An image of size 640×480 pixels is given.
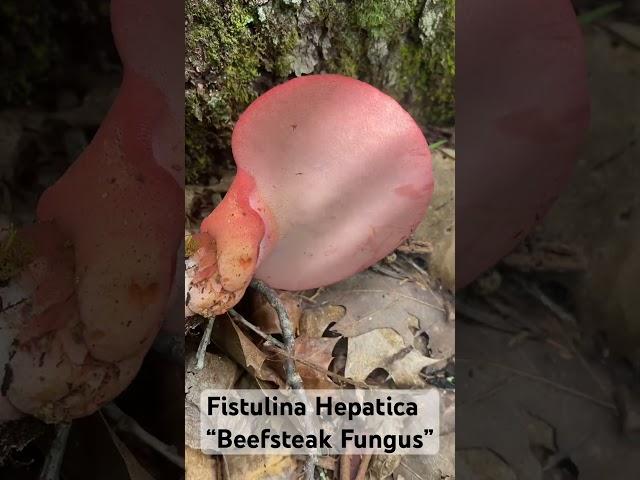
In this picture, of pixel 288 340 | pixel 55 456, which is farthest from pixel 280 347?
pixel 55 456

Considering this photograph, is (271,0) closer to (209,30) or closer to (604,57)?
(209,30)

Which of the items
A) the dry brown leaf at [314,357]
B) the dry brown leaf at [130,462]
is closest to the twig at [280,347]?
the dry brown leaf at [314,357]

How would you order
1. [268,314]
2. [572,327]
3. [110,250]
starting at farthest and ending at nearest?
[572,327]
[268,314]
[110,250]

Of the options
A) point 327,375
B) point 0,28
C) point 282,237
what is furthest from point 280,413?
point 0,28

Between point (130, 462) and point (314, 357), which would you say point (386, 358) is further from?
point (130, 462)

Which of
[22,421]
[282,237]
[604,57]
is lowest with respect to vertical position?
[22,421]

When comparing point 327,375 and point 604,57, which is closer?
point 327,375
